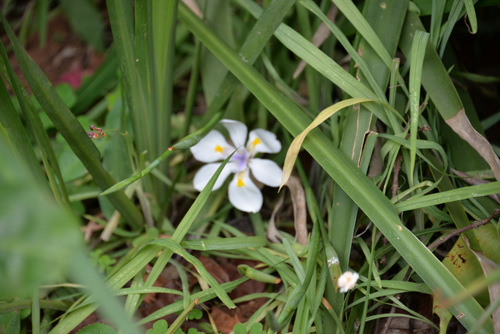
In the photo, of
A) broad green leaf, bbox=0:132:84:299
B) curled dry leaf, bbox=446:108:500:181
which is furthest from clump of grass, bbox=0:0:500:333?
broad green leaf, bbox=0:132:84:299

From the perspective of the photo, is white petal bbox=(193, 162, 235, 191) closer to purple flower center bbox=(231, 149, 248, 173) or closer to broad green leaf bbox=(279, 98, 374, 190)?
purple flower center bbox=(231, 149, 248, 173)

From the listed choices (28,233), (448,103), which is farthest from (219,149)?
(28,233)

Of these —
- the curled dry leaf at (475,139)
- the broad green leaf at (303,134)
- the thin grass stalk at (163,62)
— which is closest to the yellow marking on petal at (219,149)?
the thin grass stalk at (163,62)

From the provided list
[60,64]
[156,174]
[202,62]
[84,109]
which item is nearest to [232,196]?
[156,174]

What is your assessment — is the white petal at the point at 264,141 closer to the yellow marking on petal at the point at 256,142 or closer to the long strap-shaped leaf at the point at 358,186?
the yellow marking on petal at the point at 256,142

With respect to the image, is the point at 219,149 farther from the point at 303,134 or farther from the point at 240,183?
the point at 303,134
